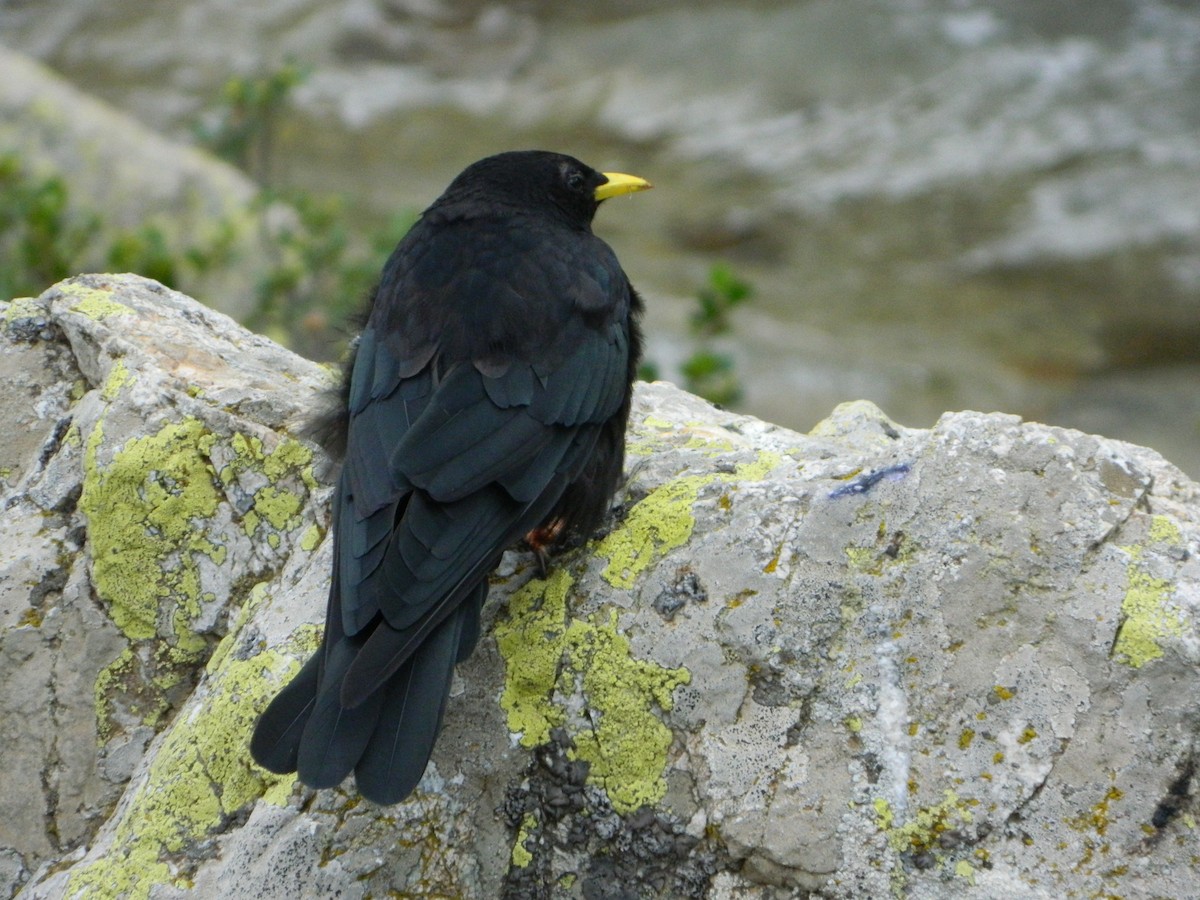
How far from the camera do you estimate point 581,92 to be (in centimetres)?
1745

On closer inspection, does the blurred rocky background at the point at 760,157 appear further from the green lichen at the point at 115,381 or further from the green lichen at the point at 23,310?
the green lichen at the point at 115,381

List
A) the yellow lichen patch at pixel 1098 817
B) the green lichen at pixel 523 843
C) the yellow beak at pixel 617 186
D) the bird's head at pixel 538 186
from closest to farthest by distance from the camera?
1. the yellow lichen patch at pixel 1098 817
2. the green lichen at pixel 523 843
3. the bird's head at pixel 538 186
4. the yellow beak at pixel 617 186

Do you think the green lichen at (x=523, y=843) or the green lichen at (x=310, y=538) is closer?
the green lichen at (x=523, y=843)

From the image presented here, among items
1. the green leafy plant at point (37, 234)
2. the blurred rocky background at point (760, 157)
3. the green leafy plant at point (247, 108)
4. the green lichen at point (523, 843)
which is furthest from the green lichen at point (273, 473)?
the green leafy plant at point (247, 108)

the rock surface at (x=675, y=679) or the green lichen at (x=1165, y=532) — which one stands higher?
the green lichen at (x=1165, y=532)

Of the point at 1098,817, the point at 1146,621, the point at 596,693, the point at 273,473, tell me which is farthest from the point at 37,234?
the point at 1098,817

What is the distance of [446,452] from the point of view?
3439 millimetres

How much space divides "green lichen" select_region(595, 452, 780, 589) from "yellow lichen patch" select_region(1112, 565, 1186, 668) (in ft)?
3.29

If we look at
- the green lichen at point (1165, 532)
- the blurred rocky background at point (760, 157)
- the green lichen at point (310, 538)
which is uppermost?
the green lichen at point (1165, 532)

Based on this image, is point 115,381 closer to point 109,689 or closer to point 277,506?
point 277,506

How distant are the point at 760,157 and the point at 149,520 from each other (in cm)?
1342

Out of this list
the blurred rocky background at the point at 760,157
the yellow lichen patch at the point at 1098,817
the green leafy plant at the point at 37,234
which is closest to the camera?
the yellow lichen patch at the point at 1098,817

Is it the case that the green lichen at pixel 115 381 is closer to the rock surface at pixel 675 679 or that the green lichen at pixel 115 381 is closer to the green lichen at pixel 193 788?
the rock surface at pixel 675 679

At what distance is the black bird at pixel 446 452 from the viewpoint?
2.95 meters
